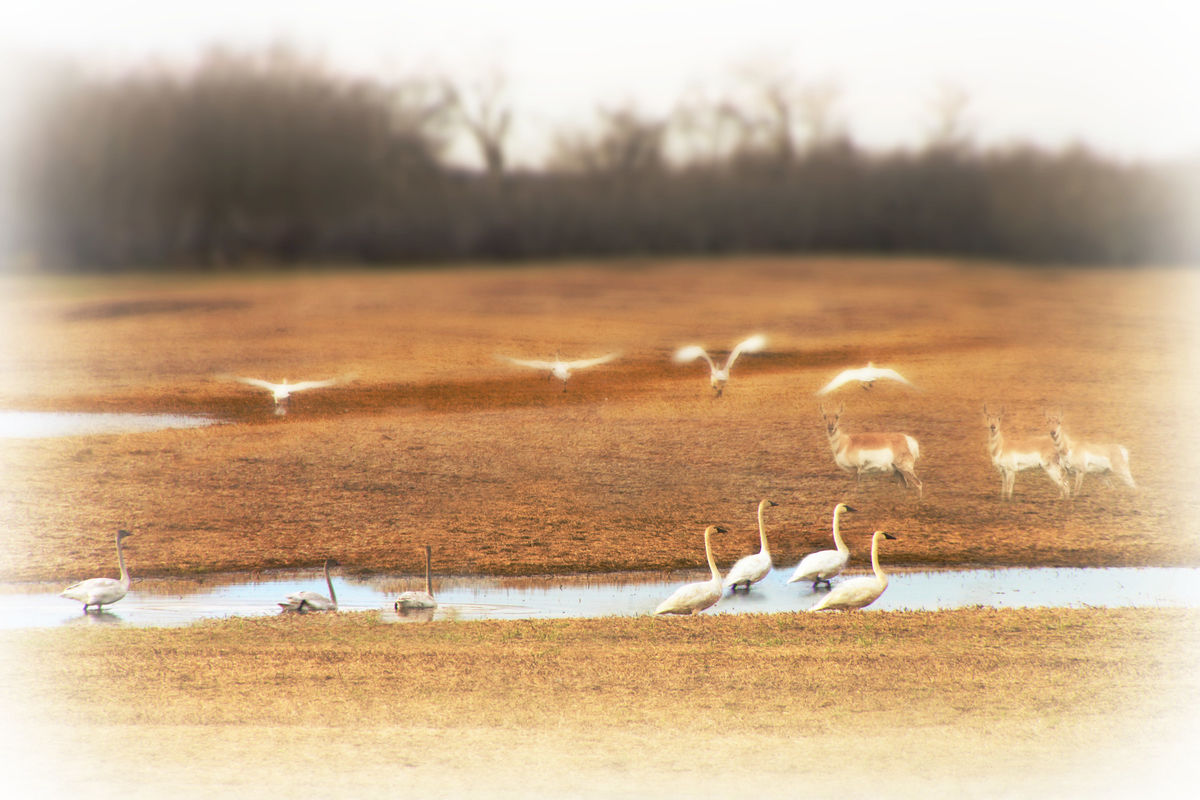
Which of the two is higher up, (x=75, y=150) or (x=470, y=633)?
(x=75, y=150)

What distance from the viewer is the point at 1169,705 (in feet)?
19.2

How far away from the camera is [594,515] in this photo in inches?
497

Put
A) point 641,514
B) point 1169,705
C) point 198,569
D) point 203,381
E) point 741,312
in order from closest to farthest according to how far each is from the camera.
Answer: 1. point 1169,705
2. point 198,569
3. point 641,514
4. point 203,381
5. point 741,312

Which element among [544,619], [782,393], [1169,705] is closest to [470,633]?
[544,619]

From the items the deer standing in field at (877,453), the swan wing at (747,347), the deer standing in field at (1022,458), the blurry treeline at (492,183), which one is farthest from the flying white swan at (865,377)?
A: the deer standing in field at (1022,458)

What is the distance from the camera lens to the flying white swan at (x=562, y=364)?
52.8ft

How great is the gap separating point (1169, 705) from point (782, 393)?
32.7 ft

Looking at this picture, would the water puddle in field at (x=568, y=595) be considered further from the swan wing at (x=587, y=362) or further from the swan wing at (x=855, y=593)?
the swan wing at (x=587, y=362)

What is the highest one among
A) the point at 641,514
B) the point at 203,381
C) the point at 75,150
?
the point at 75,150

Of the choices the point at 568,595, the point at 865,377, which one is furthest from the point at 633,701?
the point at 865,377

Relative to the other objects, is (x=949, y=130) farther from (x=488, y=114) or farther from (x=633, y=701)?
(x=633, y=701)

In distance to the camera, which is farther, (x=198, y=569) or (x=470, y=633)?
(x=198, y=569)

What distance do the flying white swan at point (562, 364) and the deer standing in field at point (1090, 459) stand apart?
598 cm

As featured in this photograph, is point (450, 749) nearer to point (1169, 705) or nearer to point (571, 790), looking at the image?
point (571, 790)
